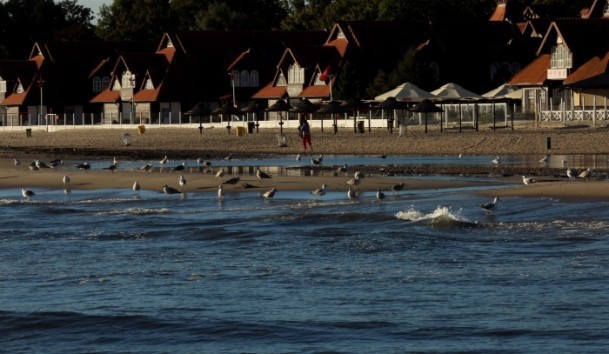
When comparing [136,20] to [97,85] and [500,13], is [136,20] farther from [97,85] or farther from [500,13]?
[500,13]

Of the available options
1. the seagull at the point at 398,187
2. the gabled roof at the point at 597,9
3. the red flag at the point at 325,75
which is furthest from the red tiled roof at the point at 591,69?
the seagull at the point at 398,187

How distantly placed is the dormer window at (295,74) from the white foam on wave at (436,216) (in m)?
58.9

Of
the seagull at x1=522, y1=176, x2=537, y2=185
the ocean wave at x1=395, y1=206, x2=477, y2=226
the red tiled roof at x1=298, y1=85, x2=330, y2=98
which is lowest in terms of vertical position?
the ocean wave at x1=395, y1=206, x2=477, y2=226

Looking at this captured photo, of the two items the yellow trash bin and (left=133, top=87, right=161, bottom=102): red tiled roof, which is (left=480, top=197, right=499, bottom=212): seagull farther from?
(left=133, top=87, right=161, bottom=102): red tiled roof

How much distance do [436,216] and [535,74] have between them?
167 feet

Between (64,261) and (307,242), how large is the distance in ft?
13.1

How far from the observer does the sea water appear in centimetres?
1497

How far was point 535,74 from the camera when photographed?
73.6 metres

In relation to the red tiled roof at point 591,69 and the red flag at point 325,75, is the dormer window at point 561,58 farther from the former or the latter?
the red flag at point 325,75

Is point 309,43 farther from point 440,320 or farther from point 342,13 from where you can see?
point 440,320

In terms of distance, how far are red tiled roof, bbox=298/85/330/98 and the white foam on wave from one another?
5539cm

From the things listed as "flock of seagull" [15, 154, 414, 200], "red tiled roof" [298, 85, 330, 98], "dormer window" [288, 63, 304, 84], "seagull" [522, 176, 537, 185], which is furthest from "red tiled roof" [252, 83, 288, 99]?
"seagull" [522, 176, 537, 185]

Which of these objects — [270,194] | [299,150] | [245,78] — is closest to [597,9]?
[245,78]

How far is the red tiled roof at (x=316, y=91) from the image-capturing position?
8094 cm
